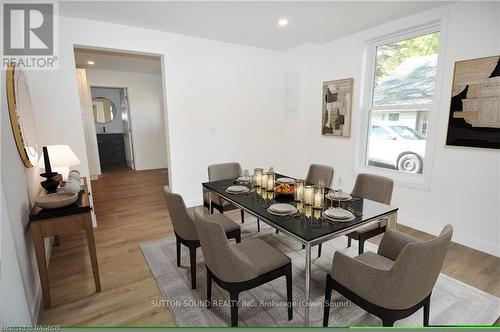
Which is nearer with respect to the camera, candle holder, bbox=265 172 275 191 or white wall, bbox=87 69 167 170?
candle holder, bbox=265 172 275 191

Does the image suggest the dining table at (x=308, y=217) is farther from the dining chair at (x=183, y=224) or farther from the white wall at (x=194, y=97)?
the white wall at (x=194, y=97)

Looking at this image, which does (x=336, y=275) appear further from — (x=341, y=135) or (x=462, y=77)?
(x=341, y=135)

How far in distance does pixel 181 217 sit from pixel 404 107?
2955 mm

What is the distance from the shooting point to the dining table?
150 centimetres

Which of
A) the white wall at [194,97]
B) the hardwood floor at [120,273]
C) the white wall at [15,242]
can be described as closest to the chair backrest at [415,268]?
the hardwood floor at [120,273]

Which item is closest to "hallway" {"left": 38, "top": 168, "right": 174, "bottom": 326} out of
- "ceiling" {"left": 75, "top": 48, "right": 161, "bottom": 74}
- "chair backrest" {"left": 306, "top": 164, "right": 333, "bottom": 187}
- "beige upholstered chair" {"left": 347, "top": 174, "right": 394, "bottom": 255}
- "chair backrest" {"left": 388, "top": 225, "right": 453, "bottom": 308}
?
"chair backrest" {"left": 388, "top": 225, "right": 453, "bottom": 308}

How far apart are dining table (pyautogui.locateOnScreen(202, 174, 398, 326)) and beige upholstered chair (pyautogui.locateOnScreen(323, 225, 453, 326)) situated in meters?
0.17

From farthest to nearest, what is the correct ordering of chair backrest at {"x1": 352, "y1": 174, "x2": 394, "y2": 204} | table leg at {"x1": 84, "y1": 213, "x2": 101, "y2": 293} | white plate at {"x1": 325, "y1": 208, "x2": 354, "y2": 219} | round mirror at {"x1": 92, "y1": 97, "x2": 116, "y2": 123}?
round mirror at {"x1": 92, "y1": 97, "x2": 116, "y2": 123}, chair backrest at {"x1": 352, "y1": 174, "x2": 394, "y2": 204}, table leg at {"x1": 84, "y1": 213, "x2": 101, "y2": 293}, white plate at {"x1": 325, "y1": 208, "x2": 354, "y2": 219}

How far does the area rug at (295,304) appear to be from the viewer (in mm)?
1695

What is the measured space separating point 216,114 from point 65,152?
2.13 metres

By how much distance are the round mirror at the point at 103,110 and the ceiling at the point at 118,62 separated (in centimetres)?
211

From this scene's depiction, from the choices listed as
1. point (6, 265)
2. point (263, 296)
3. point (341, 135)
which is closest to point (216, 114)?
point (341, 135)

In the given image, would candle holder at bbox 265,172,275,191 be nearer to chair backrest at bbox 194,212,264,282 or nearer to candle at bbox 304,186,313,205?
candle at bbox 304,186,313,205

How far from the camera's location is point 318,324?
166 cm
